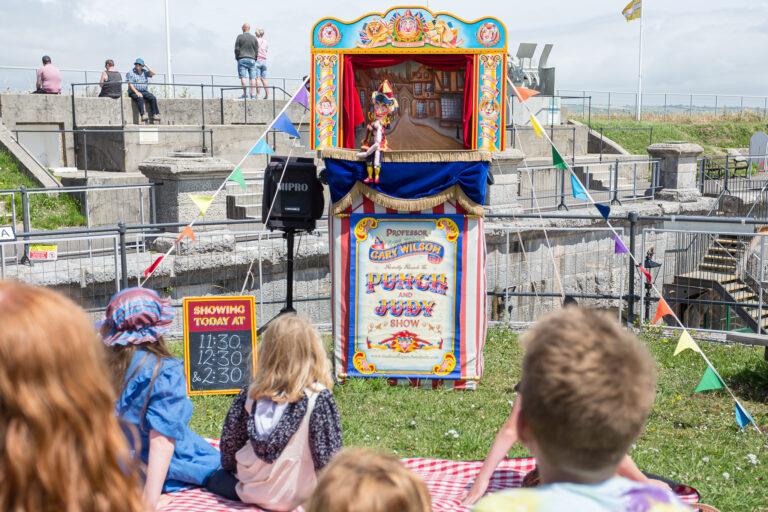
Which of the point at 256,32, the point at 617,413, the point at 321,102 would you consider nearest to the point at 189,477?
the point at 617,413

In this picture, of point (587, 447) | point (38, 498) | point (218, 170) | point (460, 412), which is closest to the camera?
point (38, 498)

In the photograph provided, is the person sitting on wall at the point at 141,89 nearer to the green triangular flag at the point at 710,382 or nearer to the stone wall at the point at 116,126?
the stone wall at the point at 116,126

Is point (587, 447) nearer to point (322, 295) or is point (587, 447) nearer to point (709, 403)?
point (709, 403)

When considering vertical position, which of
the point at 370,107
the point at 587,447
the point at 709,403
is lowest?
the point at 709,403

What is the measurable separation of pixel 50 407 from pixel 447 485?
358cm

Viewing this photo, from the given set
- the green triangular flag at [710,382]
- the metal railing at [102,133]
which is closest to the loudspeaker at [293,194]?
the green triangular flag at [710,382]

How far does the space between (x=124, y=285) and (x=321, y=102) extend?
10.7ft

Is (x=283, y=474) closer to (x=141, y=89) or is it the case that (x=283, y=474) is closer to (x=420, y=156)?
(x=420, y=156)

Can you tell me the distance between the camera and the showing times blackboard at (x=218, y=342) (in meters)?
7.53

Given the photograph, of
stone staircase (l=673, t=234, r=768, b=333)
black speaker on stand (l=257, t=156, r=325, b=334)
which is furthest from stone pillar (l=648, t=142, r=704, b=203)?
black speaker on stand (l=257, t=156, r=325, b=334)

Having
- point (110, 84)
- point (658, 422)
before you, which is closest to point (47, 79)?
point (110, 84)

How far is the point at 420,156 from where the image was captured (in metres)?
7.40

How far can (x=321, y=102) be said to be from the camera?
24.8 ft

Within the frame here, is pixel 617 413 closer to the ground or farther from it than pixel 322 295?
farther from it
